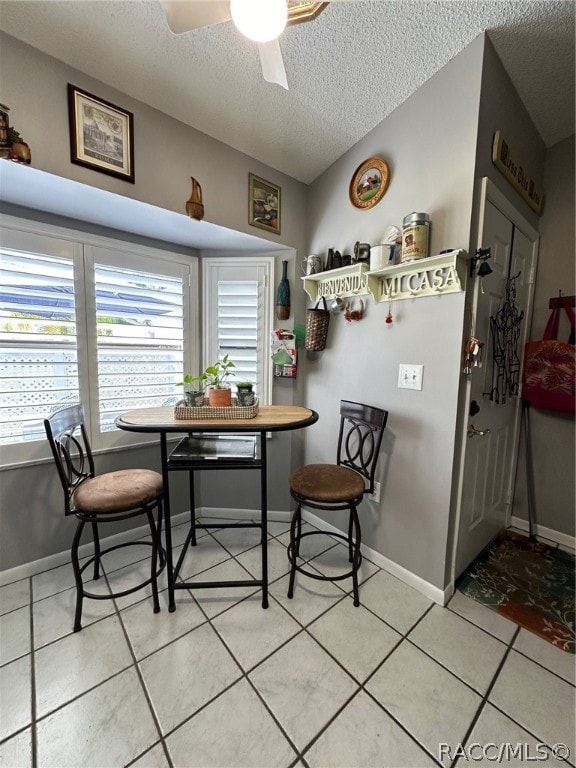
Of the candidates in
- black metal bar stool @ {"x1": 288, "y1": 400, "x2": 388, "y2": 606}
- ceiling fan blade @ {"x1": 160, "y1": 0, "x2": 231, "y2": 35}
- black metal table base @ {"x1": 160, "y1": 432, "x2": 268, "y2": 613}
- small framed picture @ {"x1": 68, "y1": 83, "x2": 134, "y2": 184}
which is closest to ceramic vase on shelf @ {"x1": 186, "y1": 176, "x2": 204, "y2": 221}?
small framed picture @ {"x1": 68, "y1": 83, "x2": 134, "y2": 184}

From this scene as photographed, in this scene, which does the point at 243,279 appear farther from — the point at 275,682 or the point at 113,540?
the point at 275,682

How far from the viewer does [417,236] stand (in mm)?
1567

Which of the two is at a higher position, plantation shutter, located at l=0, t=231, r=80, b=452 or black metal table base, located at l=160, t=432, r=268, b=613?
plantation shutter, located at l=0, t=231, r=80, b=452

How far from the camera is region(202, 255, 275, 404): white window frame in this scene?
238 centimetres

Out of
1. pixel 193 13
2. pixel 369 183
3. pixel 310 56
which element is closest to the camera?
pixel 193 13

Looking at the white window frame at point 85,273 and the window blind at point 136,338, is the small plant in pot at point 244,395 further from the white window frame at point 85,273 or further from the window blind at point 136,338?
the white window frame at point 85,273

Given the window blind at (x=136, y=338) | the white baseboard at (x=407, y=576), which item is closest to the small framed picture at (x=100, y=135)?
the window blind at (x=136, y=338)

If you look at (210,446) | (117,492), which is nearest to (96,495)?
(117,492)

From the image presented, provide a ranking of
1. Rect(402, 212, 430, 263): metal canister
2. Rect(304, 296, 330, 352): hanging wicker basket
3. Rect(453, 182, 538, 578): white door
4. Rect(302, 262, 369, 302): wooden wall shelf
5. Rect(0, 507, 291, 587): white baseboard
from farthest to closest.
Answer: Rect(304, 296, 330, 352): hanging wicker basket → Rect(302, 262, 369, 302): wooden wall shelf → Rect(0, 507, 291, 587): white baseboard → Rect(453, 182, 538, 578): white door → Rect(402, 212, 430, 263): metal canister

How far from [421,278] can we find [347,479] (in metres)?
1.19

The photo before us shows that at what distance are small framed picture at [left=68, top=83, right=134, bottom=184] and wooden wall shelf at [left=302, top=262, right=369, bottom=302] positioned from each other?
4.07ft

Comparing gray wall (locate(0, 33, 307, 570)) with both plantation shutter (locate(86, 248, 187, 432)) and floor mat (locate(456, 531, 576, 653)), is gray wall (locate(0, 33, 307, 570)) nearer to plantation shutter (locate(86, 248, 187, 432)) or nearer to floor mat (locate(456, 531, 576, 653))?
plantation shutter (locate(86, 248, 187, 432))

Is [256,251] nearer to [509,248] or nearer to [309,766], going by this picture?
[509,248]

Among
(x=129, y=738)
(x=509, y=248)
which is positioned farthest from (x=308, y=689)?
(x=509, y=248)
